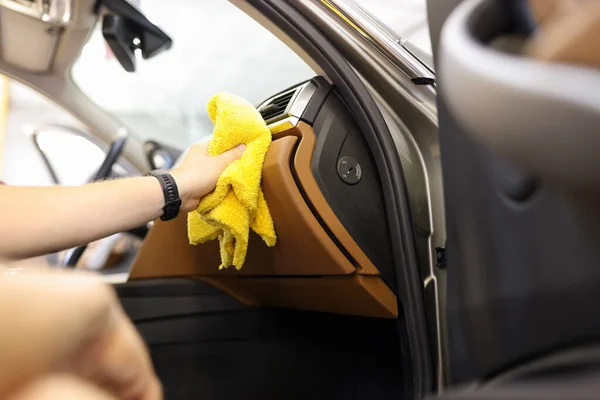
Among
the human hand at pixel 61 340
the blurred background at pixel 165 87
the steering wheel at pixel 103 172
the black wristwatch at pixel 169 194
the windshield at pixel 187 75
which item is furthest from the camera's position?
the windshield at pixel 187 75

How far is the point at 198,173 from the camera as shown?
765mm

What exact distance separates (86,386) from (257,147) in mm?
552

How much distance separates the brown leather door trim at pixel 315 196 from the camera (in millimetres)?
771

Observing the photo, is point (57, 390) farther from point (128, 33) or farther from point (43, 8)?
point (43, 8)

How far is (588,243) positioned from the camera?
1.12 feet

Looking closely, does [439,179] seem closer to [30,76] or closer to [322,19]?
[322,19]

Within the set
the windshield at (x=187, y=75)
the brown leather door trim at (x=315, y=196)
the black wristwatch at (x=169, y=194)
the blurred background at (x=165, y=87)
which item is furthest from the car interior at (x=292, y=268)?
the windshield at (x=187, y=75)

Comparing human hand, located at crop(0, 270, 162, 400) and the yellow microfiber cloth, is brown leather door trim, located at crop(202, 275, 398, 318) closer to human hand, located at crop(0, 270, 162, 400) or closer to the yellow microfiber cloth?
the yellow microfiber cloth

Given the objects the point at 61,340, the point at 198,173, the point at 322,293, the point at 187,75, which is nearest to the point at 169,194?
the point at 198,173

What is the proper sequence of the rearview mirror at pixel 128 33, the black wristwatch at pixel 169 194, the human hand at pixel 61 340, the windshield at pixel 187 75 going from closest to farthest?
the human hand at pixel 61 340, the black wristwatch at pixel 169 194, the rearview mirror at pixel 128 33, the windshield at pixel 187 75

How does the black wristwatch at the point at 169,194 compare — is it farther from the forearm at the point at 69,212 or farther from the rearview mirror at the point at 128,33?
the rearview mirror at the point at 128,33

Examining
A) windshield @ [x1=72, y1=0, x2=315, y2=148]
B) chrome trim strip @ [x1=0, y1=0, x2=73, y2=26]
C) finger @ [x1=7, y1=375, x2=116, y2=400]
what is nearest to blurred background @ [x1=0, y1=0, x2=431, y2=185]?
windshield @ [x1=72, y1=0, x2=315, y2=148]

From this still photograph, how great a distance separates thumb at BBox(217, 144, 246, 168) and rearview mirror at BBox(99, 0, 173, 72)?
1.39 feet

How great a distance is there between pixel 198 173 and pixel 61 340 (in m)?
0.52
